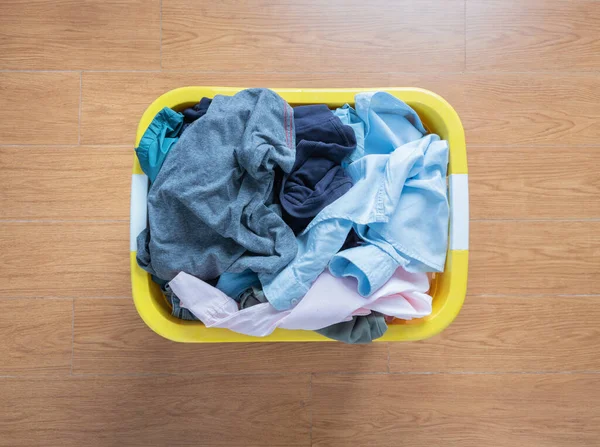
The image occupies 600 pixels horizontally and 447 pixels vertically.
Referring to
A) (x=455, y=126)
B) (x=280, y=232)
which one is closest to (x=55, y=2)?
(x=280, y=232)

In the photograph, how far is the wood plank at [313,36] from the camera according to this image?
1022mm

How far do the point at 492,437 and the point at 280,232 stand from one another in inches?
Answer: 27.4

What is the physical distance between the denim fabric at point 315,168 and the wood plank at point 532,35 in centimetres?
48

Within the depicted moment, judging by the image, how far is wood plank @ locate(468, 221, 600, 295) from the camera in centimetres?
102

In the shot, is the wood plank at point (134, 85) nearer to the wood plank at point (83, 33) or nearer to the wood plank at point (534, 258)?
the wood plank at point (83, 33)

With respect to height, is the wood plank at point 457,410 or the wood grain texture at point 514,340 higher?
the wood grain texture at point 514,340

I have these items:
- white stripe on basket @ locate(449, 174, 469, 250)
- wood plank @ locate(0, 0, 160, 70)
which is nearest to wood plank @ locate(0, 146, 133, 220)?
wood plank @ locate(0, 0, 160, 70)

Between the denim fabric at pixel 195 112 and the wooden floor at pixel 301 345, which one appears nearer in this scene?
the denim fabric at pixel 195 112

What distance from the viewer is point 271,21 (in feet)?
3.37

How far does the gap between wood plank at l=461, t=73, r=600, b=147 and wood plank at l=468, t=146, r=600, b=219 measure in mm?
24

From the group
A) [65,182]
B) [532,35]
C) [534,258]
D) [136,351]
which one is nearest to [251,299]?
[136,351]

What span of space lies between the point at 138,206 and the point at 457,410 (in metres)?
0.77

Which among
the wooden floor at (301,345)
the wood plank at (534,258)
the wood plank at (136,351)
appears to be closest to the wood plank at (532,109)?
the wooden floor at (301,345)

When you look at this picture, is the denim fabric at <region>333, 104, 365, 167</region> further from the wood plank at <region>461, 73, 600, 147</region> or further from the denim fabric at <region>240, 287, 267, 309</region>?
the wood plank at <region>461, 73, 600, 147</region>
